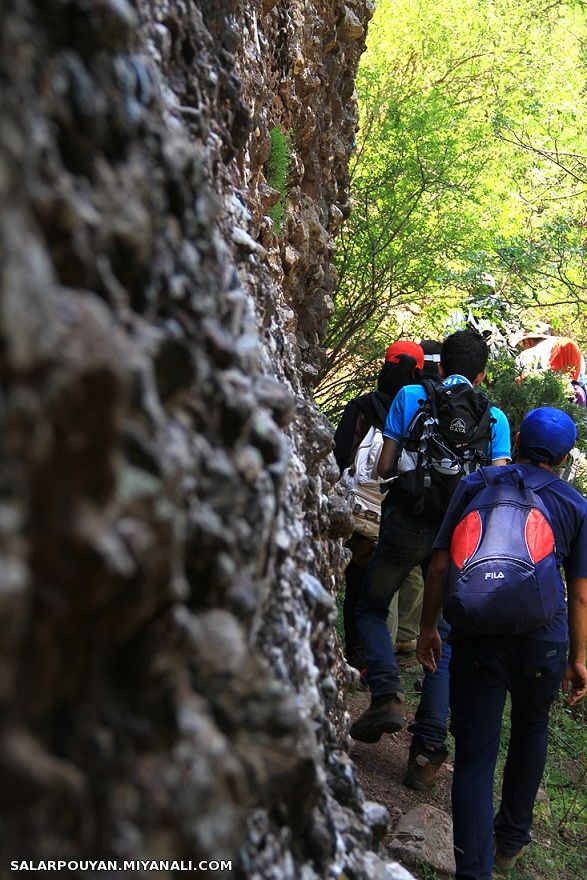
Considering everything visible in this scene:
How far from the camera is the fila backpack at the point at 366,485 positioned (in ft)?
18.4

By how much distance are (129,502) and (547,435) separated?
2.74 metres

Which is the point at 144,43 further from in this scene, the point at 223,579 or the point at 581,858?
the point at 581,858

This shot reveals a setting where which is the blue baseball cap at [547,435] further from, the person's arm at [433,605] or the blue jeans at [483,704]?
the blue jeans at [483,704]

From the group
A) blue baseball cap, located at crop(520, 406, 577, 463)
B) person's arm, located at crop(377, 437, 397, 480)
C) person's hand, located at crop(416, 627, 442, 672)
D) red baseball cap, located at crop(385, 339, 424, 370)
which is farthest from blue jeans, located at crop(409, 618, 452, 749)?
red baseball cap, located at crop(385, 339, 424, 370)

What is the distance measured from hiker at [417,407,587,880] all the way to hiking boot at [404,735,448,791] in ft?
3.67

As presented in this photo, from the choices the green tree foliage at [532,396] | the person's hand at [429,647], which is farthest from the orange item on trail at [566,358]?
the person's hand at [429,647]

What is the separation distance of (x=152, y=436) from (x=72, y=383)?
0.58 feet

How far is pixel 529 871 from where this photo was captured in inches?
166

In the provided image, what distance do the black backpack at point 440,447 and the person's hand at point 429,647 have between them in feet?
2.63

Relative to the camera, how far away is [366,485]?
5.71 metres

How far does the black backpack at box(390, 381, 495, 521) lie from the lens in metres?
4.65

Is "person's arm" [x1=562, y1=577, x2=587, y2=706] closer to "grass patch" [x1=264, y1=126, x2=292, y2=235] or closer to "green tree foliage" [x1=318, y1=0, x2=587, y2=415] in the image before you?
"grass patch" [x1=264, y1=126, x2=292, y2=235]

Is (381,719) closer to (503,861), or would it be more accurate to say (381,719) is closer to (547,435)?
(503,861)

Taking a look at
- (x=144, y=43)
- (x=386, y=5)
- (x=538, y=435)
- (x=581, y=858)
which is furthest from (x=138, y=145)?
(x=386, y=5)
